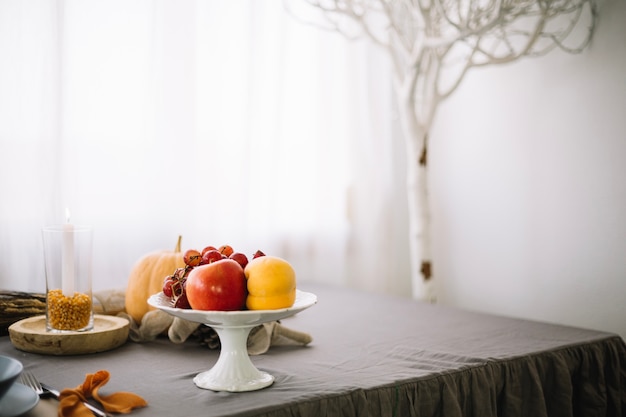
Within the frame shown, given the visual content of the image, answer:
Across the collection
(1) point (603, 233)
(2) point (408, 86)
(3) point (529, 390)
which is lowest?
(3) point (529, 390)

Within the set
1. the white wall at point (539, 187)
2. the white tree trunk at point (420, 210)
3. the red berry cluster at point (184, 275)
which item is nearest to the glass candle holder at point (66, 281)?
the red berry cluster at point (184, 275)

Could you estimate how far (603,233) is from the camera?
2.10 meters

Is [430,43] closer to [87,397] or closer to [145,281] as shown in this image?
[145,281]

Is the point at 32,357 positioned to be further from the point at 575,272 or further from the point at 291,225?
the point at 575,272

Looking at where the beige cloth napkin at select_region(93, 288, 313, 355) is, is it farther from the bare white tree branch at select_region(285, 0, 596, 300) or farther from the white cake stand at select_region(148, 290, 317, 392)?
the bare white tree branch at select_region(285, 0, 596, 300)

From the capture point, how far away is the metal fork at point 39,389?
3.13 ft

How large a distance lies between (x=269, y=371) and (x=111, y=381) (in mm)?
271

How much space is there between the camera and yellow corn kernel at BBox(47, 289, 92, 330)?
128cm

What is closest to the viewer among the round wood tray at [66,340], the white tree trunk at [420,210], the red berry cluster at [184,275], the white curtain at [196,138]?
the red berry cluster at [184,275]

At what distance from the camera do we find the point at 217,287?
3.23 ft

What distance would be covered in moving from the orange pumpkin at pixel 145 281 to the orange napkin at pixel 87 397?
0.49 metres

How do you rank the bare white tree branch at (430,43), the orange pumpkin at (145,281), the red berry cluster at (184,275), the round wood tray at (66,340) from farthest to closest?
the bare white tree branch at (430,43) < the orange pumpkin at (145,281) < the round wood tray at (66,340) < the red berry cluster at (184,275)

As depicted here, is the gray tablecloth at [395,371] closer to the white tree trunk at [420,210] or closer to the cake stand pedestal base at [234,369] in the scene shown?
the cake stand pedestal base at [234,369]

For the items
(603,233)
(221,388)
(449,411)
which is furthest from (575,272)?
(221,388)
